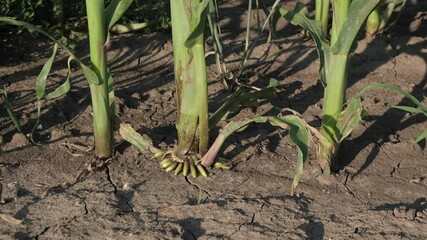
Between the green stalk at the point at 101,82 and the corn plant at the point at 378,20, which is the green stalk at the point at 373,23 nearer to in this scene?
the corn plant at the point at 378,20

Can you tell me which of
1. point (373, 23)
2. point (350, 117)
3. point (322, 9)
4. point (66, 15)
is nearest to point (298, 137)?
point (350, 117)

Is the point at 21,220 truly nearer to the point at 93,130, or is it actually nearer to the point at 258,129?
the point at 93,130

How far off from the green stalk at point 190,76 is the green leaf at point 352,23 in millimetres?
514

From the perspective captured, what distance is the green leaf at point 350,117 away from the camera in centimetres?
311

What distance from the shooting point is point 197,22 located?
300cm

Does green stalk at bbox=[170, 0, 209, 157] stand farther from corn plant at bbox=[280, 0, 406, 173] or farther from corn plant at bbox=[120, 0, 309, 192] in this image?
corn plant at bbox=[280, 0, 406, 173]

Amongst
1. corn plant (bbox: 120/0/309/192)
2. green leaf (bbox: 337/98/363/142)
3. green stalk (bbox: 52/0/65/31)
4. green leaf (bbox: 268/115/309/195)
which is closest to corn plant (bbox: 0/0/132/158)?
corn plant (bbox: 120/0/309/192)

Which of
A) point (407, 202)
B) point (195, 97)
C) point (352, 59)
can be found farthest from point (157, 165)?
point (352, 59)

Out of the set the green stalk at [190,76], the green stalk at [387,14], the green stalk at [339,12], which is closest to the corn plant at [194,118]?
the green stalk at [190,76]

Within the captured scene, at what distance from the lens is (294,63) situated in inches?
168

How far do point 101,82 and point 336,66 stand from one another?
3.00 feet

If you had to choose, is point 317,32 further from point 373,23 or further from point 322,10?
Answer: point 373,23

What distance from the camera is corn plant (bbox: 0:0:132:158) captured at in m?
3.07

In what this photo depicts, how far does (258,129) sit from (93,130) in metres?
0.74
